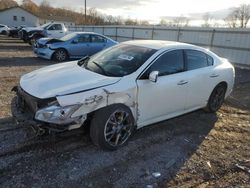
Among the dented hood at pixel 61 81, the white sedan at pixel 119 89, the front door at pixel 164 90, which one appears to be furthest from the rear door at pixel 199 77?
the dented hood at pixel 61 81

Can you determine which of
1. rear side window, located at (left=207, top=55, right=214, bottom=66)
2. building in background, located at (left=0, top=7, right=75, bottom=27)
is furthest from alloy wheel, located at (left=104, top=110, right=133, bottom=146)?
building in background, located at (left=0, top=7, right=75, bottom=27)

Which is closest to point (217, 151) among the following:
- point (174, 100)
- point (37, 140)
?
point (174, 100)

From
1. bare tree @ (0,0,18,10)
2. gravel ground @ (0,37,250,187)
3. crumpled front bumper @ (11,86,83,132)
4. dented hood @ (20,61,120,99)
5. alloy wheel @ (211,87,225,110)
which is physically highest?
bare tree @ (0,0,18,10)

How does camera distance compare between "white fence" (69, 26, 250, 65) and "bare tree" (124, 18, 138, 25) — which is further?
"bare tree" (124, 18, 138, 25)

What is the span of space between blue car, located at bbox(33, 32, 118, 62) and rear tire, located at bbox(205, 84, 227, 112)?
29.1 feet

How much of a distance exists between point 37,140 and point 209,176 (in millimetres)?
2557

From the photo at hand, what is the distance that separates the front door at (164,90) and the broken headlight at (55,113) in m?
1.19

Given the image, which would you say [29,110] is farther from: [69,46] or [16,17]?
[16,17]

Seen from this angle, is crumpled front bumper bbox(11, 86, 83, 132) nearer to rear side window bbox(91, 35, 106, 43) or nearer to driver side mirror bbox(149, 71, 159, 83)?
driver side mirror bbox(149, 71, 159, 83)

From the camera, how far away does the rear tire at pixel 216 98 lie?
5914 millimetres

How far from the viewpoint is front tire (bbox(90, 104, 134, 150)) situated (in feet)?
12.6

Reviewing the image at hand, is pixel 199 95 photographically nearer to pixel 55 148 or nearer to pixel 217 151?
pixel 217 151

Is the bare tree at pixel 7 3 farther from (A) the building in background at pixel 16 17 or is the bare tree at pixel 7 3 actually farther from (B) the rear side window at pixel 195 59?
(B) the rear side window at pixel 195 59

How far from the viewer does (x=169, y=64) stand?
15.7 feet
